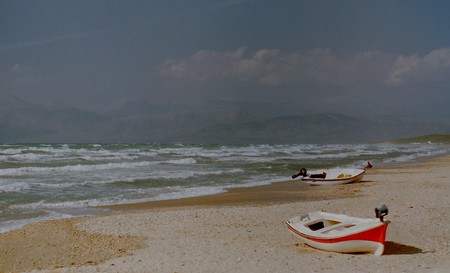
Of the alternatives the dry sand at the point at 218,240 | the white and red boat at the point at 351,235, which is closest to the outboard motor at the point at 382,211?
the white and red boat at the point at 351,235

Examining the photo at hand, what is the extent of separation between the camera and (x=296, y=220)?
36.3 feet

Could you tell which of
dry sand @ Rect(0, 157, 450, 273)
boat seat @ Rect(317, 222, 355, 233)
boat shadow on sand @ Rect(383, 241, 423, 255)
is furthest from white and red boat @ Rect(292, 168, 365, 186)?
boat seat @ Rect(317, 222, 355, 233)

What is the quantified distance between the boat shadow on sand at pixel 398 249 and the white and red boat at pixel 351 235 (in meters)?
0.46

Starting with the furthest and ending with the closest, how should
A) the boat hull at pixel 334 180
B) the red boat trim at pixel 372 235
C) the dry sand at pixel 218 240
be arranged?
1. the boat hull at pixel 334 180
2. the red boat trim at pixel 372 235
3. the dry sand at pixel 218 240

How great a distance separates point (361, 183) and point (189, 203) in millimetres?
9564

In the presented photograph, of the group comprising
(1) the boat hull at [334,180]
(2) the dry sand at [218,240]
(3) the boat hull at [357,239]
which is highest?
(1) the boat hull at [334,180]

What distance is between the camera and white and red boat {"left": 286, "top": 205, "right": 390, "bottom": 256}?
30.3ft

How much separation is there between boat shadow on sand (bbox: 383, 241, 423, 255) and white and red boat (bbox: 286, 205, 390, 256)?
0.46m

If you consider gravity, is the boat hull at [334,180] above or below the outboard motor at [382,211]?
below

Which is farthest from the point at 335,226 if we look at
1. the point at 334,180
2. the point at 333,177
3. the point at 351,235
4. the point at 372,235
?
the point at 333,177

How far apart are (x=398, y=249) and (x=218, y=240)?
12.5 feet

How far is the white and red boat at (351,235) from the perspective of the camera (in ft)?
30.3

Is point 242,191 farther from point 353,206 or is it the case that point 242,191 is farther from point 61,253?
point 61,253

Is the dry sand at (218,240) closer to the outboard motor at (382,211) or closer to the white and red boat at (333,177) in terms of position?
the outboard motor at (382,211)
